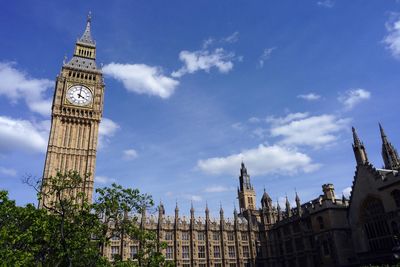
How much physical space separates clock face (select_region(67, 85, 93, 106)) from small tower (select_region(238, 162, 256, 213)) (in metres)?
50.5

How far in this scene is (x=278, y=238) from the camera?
253ft

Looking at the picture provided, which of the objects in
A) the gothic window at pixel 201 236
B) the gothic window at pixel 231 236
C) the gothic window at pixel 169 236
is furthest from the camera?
the gothic window at pixel 231 236

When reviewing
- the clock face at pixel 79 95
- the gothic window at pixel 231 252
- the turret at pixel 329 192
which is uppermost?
the clock face at pixel 79 95

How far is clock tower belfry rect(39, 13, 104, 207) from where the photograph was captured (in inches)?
2889

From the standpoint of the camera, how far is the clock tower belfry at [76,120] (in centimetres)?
7338

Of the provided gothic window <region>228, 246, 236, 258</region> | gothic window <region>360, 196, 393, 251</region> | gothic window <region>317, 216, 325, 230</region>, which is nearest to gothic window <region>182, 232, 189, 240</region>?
gothic window <region>228, 246, 236, 258</region>

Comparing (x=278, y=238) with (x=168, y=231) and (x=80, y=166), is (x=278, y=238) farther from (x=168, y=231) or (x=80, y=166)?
(x=80, y=166)

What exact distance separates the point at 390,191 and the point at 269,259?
119 feet

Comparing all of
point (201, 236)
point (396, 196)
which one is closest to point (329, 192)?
point (396, 196)

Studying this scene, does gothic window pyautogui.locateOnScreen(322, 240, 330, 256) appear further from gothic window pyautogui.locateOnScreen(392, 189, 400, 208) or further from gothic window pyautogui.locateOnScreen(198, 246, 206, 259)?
gothic window pyautogui.locateOnScreen(198, 246, 206, 259)

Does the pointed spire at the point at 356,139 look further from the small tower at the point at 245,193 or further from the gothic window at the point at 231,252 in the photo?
the small tower at the point at 245,193

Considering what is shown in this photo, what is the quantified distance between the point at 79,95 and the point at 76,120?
6836 millimetres

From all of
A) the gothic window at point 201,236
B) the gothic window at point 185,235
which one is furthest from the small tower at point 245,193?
the gothic window at point 185,235

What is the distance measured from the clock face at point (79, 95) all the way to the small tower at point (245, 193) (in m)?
50.5
